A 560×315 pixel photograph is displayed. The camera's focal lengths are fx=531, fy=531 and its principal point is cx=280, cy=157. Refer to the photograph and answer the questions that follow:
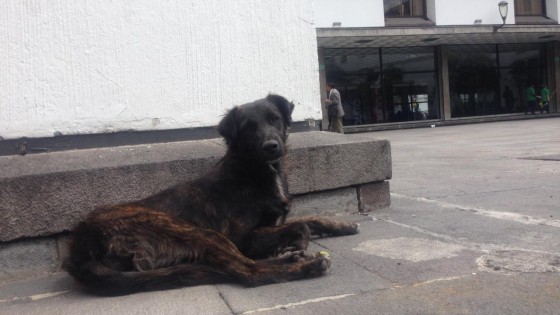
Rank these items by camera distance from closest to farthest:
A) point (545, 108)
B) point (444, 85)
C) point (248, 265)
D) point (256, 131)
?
point (248, 265), point (256, 131), point (444, 85), point (545, 108)

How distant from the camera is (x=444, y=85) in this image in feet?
92.7

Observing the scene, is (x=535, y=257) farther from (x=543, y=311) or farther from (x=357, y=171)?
(x=357, y=171)

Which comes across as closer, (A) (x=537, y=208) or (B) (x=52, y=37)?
(B) (x=52, y=37)

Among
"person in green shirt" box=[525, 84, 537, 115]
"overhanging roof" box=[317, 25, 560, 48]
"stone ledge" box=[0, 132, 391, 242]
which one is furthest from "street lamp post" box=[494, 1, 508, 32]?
"stone ledge" box=[0, 132, 391, 242]

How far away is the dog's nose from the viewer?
12.2 ft

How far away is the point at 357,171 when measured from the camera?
515 cm

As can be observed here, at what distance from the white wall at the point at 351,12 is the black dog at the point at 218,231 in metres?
20.3

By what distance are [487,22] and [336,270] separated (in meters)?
25.6

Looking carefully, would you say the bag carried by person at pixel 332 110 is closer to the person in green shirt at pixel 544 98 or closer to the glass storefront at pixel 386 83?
the glass storefront at pixel 386 83

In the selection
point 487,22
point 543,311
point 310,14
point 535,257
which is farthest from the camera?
point 487,22

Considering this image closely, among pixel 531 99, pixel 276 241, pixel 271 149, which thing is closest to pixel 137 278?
pixel 276 241

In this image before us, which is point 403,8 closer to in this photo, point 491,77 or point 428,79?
point 428,79

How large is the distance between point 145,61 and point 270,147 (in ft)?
6.16

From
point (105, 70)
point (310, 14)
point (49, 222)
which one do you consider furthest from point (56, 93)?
point (310, 14)
